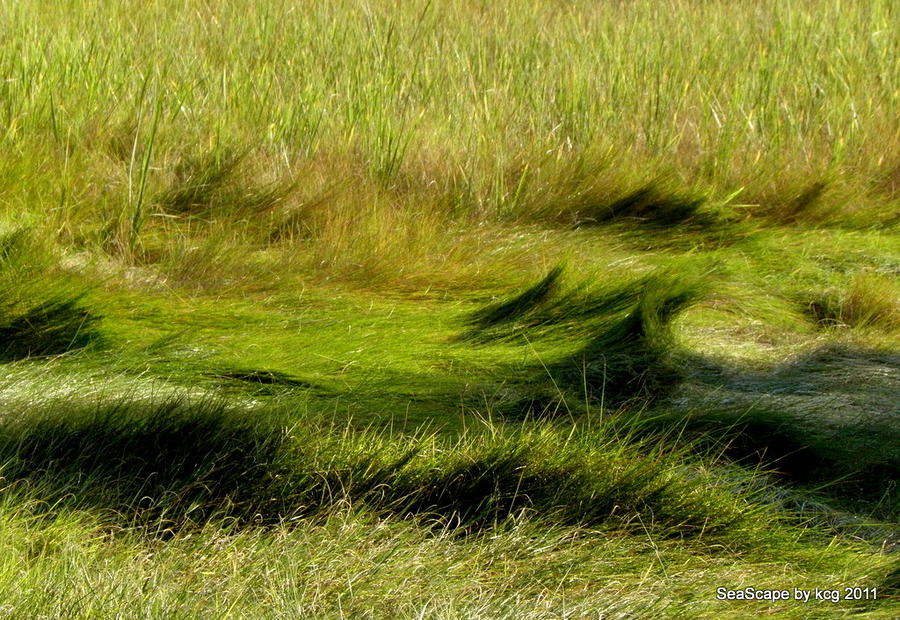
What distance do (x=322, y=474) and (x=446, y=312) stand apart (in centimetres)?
137

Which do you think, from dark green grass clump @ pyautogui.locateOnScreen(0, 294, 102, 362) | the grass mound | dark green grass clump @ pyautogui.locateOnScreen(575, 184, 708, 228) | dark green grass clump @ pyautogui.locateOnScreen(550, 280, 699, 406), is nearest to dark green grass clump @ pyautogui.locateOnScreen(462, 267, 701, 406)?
dark green grass clump @ pyautogui.locateOnScreen(550, 280, 699, 406)

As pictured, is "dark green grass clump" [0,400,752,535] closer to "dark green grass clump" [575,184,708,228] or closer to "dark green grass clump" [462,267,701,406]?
"dark green grass clump" [462,267,701,406]

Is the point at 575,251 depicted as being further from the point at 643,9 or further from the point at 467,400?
the point at 643,9

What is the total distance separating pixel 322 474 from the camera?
211 cm

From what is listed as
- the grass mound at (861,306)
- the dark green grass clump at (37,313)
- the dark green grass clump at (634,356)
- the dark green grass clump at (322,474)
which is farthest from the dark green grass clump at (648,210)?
the dark green grass clump at (322,474)

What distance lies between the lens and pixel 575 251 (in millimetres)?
3910

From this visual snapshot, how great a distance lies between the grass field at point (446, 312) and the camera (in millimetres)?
1884

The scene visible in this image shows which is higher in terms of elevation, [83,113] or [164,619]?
[83,113]

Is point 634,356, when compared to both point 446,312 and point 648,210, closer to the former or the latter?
point 446,312

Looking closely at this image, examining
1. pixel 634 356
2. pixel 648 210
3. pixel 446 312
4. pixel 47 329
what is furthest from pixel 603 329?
pixel 47 329

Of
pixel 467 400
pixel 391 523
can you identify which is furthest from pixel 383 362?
pixel 391 523

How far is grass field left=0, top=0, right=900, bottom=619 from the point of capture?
1.88 m

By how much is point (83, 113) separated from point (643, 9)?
12.3ft

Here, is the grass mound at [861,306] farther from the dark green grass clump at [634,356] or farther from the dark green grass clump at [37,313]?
the dark green grass clump at [37,313]
